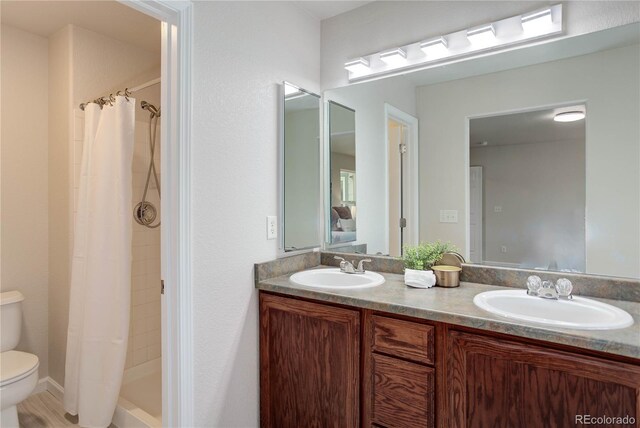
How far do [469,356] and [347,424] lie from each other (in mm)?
644

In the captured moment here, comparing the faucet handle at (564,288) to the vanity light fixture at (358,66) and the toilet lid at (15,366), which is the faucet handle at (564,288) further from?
the toilet lid at (15,366)

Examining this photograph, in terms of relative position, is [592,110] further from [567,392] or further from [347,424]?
[347,424]

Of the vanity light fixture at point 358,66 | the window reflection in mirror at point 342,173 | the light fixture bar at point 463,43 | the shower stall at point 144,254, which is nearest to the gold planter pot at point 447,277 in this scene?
the window reflection in mirror at point 342,173

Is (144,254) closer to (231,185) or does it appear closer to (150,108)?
(150,108)

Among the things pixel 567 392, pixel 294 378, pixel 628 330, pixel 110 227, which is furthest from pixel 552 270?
pixel 110 227

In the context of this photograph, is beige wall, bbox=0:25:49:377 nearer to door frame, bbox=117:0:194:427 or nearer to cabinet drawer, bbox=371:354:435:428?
door frame, bbox=117:0:194:427

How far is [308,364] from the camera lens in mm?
1652

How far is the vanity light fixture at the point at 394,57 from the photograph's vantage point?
1925mm

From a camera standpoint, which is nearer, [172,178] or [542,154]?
[172,178]

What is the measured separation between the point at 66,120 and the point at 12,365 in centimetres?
151

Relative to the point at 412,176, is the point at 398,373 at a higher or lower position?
lower

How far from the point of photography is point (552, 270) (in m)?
1.58

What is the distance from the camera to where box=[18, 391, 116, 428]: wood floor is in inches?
83.6

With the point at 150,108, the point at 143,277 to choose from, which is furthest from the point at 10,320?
the point at 150,108
